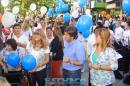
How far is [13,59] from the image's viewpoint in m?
6.50

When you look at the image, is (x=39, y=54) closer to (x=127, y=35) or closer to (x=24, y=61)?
(x=24, y=61)

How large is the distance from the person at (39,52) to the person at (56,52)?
1.25 metres

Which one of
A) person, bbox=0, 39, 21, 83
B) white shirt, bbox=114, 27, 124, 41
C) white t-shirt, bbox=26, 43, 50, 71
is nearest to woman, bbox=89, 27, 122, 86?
white t-shirt, bbox=26, 43, 50, 71

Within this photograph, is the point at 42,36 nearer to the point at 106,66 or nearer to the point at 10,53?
the point at 10,53

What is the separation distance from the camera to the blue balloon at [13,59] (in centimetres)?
651

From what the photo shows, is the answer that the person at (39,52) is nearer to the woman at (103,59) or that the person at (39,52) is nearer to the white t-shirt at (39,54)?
the white t-shirt at (39,54)

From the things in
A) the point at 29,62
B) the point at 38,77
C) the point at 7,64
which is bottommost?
the point at 38,77

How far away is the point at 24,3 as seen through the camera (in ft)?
127

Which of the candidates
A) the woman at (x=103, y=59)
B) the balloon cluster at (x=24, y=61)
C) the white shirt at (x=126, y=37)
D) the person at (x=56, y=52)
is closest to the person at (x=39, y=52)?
the balloon cluster at (x=24, y=61)

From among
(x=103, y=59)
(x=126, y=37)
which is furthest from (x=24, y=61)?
(x=126, y=37)

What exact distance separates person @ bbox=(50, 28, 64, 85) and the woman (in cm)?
244

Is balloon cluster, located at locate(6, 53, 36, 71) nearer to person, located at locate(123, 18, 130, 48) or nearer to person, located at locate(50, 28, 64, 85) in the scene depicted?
person, located at locate(50, 28, 64, 85)

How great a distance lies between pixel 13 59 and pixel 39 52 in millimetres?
507

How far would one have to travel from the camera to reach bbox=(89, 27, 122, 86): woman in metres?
5.44
